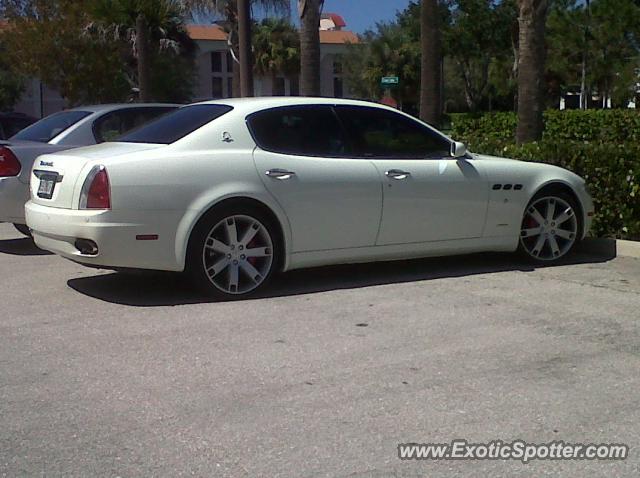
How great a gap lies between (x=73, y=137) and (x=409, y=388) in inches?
220

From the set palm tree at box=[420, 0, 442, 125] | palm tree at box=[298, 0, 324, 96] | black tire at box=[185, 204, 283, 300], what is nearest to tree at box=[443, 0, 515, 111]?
palm tree at box=[420, 0, 442, 125]

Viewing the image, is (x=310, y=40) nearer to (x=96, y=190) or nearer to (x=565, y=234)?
(x=565, y=234)

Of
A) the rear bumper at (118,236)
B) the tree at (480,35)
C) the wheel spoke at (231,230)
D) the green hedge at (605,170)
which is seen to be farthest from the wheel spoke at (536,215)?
the tree at (480,35)

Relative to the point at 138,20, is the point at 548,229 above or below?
below

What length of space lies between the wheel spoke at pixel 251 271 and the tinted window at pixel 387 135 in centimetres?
129

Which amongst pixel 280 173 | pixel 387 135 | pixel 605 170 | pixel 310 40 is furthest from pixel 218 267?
pixel 310 40

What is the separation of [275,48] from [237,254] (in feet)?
147

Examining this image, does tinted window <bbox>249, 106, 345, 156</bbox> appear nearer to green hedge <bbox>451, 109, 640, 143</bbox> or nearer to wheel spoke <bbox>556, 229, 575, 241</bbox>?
wheel spoke <bbox>556, 229, 575, 241</bbox>

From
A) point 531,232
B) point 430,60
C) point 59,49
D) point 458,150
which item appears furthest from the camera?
point 59,49

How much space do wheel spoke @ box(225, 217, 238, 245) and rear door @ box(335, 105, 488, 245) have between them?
1.24 metres

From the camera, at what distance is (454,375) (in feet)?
16.3

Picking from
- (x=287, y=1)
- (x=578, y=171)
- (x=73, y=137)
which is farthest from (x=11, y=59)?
(x=578, y=171)

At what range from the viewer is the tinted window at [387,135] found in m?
7.22

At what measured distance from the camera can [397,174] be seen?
7145mm
